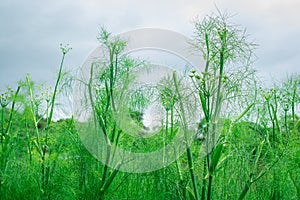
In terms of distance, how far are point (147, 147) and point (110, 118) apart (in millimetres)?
483

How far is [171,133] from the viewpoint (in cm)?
377

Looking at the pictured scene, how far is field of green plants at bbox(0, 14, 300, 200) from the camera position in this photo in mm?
3307

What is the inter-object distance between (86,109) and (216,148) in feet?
4.61

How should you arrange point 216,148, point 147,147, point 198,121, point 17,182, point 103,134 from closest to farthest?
point 216,148
point 198,121
point 103,134
point 147,147
point 17,182

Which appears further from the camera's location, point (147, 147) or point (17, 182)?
point (17, 182)

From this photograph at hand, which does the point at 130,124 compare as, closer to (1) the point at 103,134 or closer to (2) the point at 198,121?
(1) the point at 103,134

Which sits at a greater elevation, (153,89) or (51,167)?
(153,89)

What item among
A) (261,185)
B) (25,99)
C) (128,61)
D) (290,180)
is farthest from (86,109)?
(290,180)

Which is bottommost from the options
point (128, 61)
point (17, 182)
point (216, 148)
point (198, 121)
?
point (17, 182)

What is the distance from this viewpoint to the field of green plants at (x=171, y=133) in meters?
3.31

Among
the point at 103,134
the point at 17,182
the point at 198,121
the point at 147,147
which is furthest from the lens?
the point at 17,182

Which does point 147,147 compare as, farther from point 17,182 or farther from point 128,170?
point 17,182

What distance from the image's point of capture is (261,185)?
4.00 meters

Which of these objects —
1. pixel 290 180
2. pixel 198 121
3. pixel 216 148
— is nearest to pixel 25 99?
pixel 198 121
